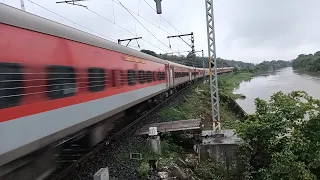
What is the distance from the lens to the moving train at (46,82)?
4.17 meters

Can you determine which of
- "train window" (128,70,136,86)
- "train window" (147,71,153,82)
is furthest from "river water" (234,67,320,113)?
"train window" (128,70,136,86)

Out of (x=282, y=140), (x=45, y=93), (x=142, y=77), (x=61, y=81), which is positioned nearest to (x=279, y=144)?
(x=282, y=140)

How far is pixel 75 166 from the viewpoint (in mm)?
6727

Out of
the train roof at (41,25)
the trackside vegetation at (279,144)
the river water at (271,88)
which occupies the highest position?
the train roof at (41,25)

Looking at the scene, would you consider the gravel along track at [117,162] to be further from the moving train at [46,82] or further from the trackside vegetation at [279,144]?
the trackside vegetation at [279,144]

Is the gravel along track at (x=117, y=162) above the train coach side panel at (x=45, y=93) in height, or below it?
below

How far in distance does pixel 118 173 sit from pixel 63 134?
68.5 inches

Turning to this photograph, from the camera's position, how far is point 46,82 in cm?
508

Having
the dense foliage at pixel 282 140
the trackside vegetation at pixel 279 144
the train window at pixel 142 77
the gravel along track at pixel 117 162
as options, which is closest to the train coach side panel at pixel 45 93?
the gravel along track at pixel 117 162

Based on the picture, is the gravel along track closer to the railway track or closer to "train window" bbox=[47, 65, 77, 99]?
the railway track

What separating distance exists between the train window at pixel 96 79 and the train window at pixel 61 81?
800 mm

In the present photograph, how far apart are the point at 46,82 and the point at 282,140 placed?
6769 mm

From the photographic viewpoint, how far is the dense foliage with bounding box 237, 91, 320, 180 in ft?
28.0

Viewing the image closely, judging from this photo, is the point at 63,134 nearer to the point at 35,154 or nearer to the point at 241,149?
the point at 35,154
